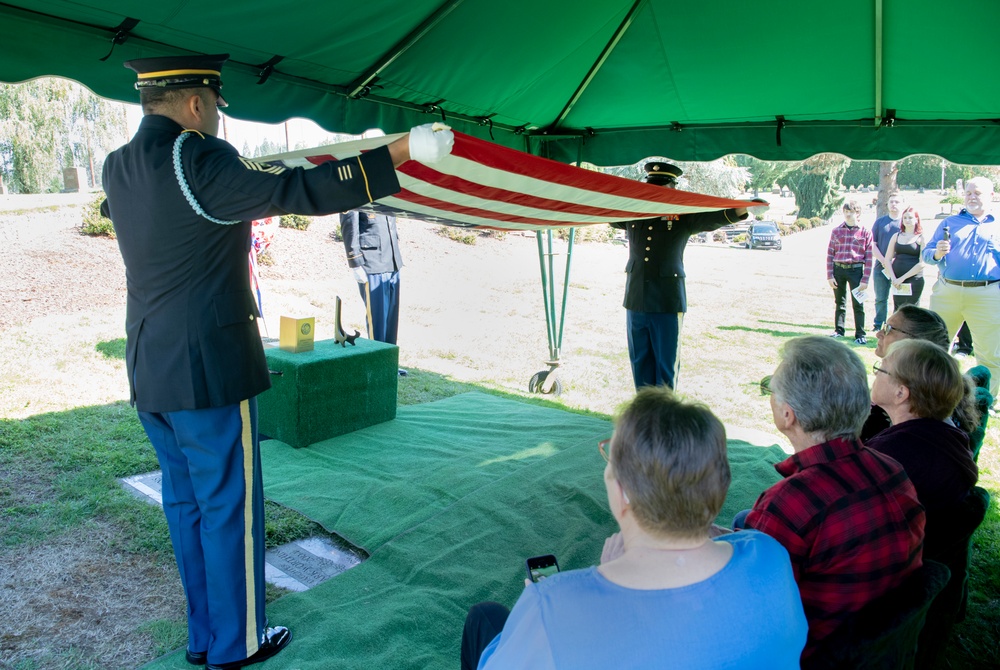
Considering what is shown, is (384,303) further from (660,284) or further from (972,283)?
(972,283)

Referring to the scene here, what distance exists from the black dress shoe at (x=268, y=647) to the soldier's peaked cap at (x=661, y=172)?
8.96 feet

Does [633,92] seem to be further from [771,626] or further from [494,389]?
[771,626]

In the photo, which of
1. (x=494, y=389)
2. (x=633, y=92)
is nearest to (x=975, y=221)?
(x=633, y=92)

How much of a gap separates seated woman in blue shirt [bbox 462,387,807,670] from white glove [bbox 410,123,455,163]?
0.76 meters

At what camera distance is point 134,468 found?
10.9 feet

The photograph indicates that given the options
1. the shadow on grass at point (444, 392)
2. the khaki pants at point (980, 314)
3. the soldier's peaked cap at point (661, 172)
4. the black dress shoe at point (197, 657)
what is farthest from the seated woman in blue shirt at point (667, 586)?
the khaki pants at point (980, 314)

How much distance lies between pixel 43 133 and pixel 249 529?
18.5 metres

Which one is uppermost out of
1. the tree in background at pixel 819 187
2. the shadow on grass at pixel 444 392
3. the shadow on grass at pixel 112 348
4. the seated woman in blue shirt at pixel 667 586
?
the tree in background at pixel 819 187

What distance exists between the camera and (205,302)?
1.64 metres

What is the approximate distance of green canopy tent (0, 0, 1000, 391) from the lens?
2271 mm

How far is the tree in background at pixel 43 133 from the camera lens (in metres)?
15.8

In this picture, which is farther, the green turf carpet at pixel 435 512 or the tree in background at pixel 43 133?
the tree in background at pixel 43 133

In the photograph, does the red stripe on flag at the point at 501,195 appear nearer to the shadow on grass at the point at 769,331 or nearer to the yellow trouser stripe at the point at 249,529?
the yellow trouser stripe at the point at 249,529

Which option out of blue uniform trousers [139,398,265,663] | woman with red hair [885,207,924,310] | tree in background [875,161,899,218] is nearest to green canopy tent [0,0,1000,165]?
Answer: blue uniform trousers [139,398,265,663]
